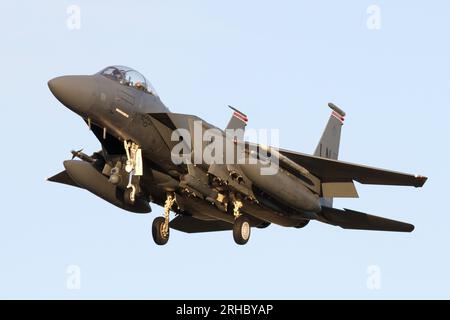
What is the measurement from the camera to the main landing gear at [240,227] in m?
24.0

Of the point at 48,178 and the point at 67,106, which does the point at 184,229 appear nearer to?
the point at 48,178

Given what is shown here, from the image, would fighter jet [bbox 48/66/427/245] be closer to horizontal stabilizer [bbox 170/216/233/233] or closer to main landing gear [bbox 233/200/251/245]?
main landing gear [bbox 233/200/251/245]

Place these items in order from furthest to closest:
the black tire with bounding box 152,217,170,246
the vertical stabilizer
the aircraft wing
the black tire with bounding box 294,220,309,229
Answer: the vertical stabilizer
the black tire with bounding box 294,220,309,229
the black tire with bounding box 152,217,170,246
the aircraft wing

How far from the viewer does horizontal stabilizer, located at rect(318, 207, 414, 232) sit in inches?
1001

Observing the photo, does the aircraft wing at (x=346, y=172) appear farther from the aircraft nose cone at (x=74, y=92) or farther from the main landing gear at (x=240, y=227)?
the aircraft nose cone at (x=74, y=92)

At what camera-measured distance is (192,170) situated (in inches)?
922

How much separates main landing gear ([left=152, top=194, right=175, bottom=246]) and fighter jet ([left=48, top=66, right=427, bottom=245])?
0.02 meters

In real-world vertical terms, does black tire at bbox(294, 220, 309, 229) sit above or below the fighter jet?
below

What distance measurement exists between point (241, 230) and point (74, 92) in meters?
5.36

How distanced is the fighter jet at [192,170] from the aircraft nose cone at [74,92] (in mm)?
21

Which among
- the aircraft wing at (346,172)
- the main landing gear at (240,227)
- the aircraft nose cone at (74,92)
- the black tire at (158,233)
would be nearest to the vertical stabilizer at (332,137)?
the aircraft wing at (346,172)

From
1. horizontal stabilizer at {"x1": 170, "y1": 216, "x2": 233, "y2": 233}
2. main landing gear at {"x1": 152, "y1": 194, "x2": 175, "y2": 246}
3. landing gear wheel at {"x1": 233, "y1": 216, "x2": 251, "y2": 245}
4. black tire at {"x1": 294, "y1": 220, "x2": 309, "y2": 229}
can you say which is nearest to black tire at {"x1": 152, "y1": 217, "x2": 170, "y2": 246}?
main landing gear at {"x1": 152, "y1": 194, "x2": 175, "y2": 246}

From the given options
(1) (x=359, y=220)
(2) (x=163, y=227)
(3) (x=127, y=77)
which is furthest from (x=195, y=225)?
(3) (x=127, y=77)

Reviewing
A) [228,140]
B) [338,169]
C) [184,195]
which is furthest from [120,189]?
[338,169]
